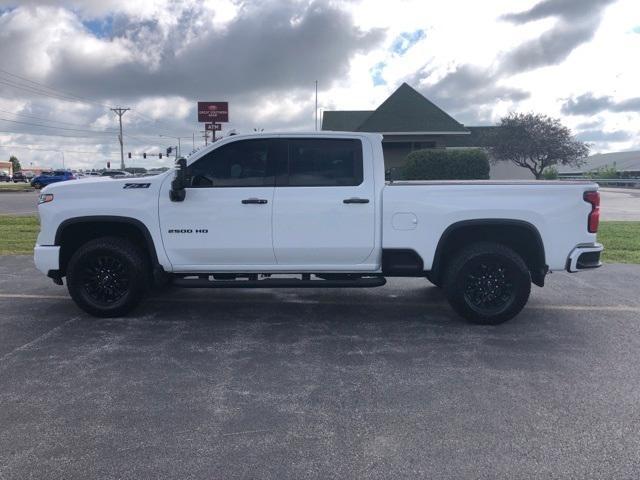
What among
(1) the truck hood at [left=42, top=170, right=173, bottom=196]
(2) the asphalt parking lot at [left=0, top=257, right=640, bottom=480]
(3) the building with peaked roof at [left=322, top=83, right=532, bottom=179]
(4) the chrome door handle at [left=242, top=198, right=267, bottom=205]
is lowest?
(2) the asphalt parking lot at [left=0, top=257, right=640, bottom=480]

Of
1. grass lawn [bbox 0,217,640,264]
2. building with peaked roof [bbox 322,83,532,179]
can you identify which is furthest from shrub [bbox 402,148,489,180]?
grass lawn [bbox 0,217,640,264]

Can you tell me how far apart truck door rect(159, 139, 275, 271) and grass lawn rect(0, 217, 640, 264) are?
249 inches

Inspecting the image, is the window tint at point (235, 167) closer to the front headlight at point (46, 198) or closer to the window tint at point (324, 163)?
the window tint at point (324, 163)

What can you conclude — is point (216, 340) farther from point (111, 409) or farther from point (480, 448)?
point (480, 448)

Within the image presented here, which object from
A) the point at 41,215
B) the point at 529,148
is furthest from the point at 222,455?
the point at 529,148

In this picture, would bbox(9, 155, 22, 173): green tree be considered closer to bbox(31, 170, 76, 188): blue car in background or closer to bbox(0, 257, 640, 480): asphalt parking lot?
bbox(31, 170, 76, 188): blue car in background

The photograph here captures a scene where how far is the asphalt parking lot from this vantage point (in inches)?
122

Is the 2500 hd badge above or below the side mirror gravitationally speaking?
below

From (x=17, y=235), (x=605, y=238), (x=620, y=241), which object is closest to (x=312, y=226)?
(x=620, y=241)

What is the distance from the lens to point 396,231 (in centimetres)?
555

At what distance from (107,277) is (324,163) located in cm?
280

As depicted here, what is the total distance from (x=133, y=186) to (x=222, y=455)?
11.5 feet

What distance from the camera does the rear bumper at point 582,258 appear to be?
5.50m

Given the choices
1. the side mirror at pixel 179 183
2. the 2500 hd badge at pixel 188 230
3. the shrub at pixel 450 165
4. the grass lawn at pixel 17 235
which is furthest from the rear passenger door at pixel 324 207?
the shrub at pixel 450 165
